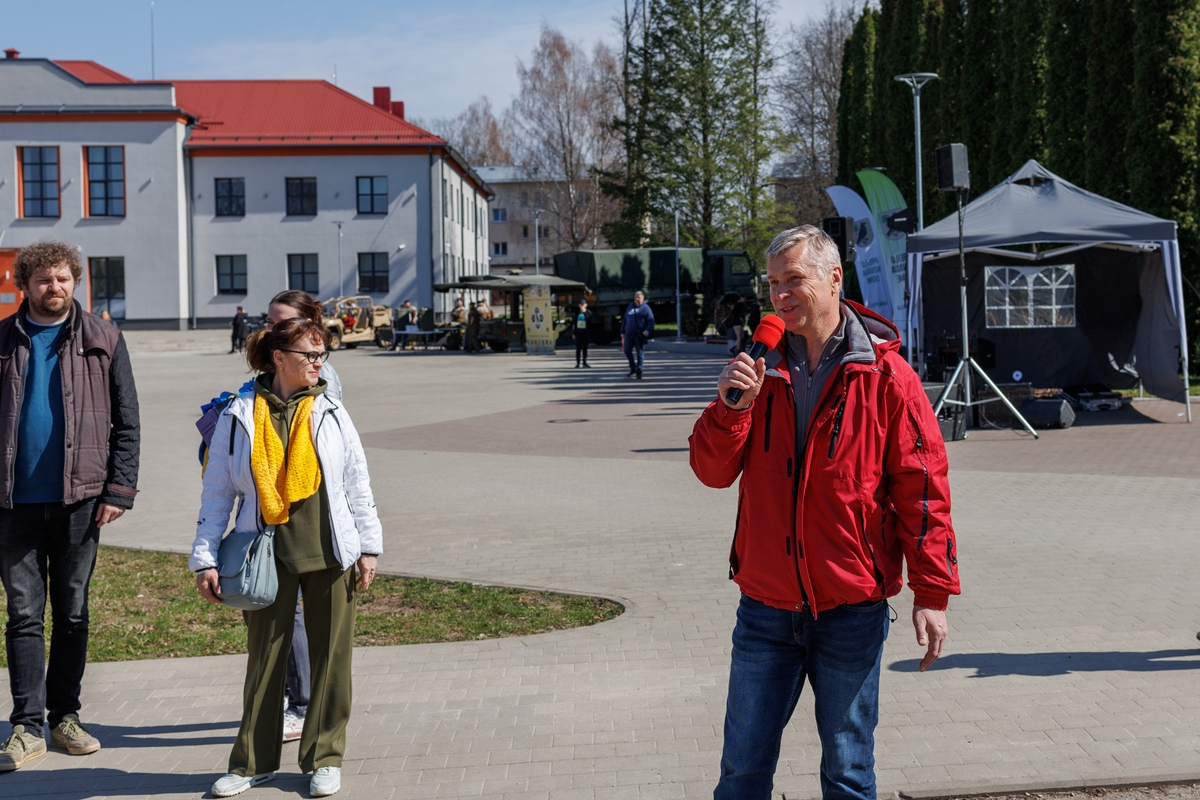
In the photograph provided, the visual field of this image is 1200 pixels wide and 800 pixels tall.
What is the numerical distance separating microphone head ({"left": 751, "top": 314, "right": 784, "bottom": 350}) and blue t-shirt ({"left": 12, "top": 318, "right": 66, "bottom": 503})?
116 inches

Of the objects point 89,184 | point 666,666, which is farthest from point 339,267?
point 666,666

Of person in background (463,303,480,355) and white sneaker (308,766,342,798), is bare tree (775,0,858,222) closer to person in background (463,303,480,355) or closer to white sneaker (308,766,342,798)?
person in background (463,303,480,355)

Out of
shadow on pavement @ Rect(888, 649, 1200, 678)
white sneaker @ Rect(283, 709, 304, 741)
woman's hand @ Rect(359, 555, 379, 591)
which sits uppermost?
woman's hand @ Rect(359, 555, 379, 591)

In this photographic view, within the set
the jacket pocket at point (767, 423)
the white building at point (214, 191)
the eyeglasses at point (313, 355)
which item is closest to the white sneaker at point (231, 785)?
the eyeglasses at point (313, 355)

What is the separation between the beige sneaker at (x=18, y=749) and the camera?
174 inches

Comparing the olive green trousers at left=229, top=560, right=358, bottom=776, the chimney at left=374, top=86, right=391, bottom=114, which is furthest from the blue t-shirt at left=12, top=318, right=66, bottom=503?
the chimney at left=374, top=86, right=391, bottom=114

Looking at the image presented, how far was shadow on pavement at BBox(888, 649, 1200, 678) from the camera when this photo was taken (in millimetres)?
5234

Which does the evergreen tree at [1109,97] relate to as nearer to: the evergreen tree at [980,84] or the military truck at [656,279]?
the evergreen tree at [980,84]

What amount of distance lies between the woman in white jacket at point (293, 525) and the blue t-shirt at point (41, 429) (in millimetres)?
838

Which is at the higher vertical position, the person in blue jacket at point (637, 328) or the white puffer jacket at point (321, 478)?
the person in blue jacket at point (637, 328)

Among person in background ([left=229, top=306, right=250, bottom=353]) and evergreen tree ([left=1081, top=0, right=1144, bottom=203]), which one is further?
person in background ([left=229, top=306, right=250, bottom=353])

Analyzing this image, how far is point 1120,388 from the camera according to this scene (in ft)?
59.5

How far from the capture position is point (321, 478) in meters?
4.10

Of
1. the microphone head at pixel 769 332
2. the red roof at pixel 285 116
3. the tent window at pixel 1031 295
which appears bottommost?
the microphone head at pixel 769 332
